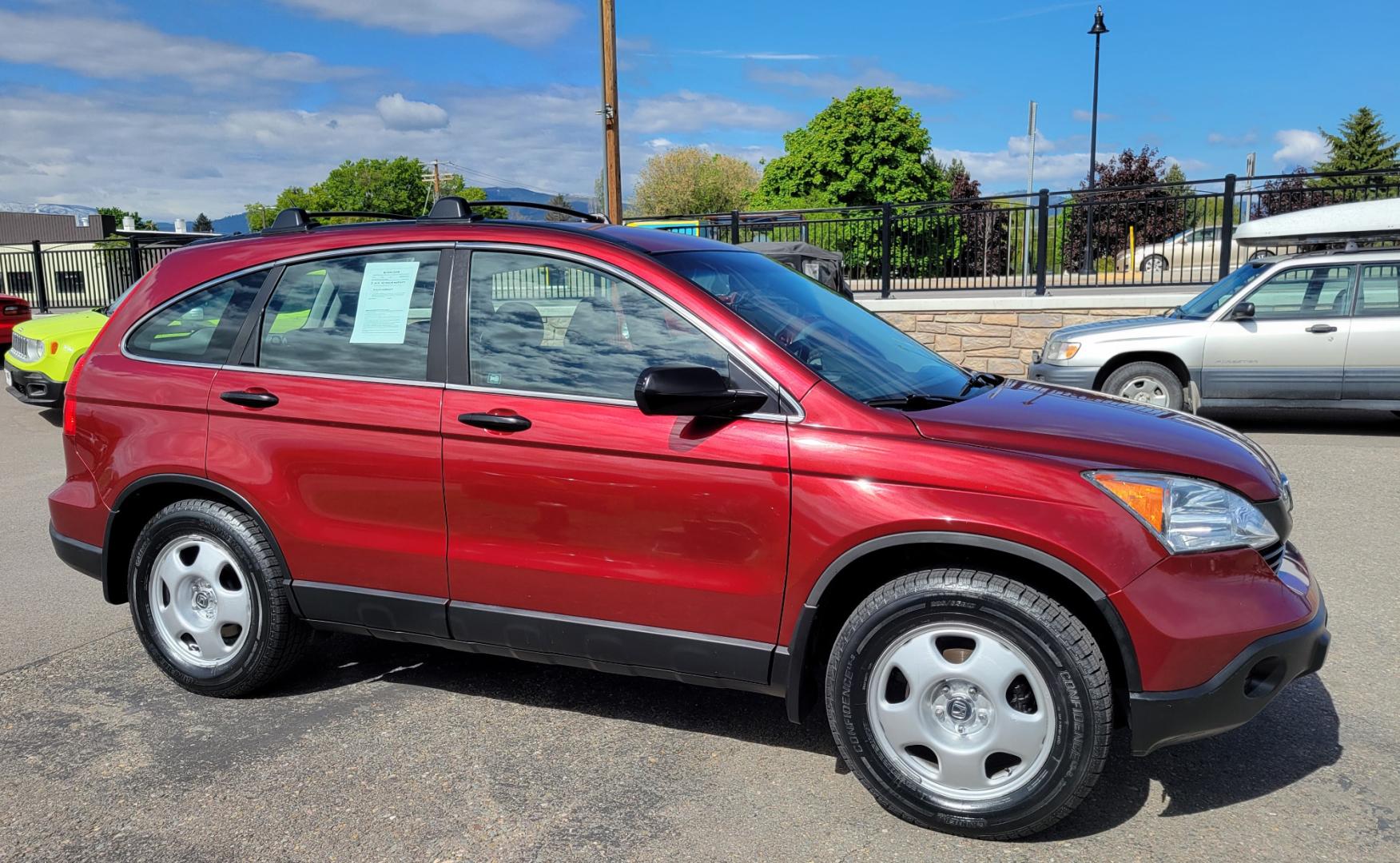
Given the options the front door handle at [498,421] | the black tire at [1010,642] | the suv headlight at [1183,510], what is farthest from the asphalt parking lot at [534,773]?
the front door handle at [498,421]

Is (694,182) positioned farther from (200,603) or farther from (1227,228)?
(200,603)

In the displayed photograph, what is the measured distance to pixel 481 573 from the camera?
3.56 m

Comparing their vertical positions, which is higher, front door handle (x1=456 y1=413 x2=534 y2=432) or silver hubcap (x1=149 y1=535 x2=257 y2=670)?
front door handle (x1=456 y1=413 x2=534 y2=432)

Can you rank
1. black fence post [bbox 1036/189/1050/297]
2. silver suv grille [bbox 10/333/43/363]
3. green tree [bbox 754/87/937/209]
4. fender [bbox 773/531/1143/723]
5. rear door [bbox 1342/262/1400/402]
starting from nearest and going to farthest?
fender [bbox 773/531/1143/723] < rear door [bbox 1342/262/1400/402] < silver suv grille [bbox 10/333/43/363] < black fence post [bbox 1036/189/1050/297] < green tree [bbox 754/87/937/209]

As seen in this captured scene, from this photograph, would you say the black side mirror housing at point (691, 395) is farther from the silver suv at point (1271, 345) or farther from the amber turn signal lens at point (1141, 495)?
the silver suv at point (1271, 345)

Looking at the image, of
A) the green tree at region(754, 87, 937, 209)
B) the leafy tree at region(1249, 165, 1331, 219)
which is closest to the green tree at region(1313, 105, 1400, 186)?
the green tree at region(754, 87, 937, 209)

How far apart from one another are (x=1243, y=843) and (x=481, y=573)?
243 cm

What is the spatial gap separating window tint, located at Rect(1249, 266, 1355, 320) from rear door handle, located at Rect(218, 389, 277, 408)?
896 centimetres

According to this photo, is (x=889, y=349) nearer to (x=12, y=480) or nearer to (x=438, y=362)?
(x=438, y=362)

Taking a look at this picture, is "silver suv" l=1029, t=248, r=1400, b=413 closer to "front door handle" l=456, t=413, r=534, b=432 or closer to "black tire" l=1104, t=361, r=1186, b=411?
"black tire" l=1104, t=361, r=1186, b=411

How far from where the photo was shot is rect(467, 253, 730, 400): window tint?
340 cm

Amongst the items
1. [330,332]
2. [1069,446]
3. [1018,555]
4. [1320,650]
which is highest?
[330,332]

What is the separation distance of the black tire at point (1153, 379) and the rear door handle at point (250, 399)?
806cm

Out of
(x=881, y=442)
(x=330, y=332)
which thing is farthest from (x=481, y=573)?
(x=881, y=442)
